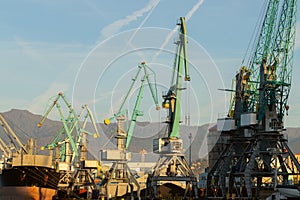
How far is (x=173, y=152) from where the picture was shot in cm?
8138

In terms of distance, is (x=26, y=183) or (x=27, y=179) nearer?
(x=26, y=183)

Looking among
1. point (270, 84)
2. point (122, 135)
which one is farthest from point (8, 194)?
point (270, 84)

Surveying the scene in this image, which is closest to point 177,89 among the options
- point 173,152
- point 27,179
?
point 173,152

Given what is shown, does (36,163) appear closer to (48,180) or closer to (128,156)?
(48,180)

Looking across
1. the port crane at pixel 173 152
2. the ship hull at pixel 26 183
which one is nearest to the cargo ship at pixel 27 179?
the ship hull at pixel 26 183

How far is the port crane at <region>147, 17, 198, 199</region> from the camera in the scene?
80438 millimetres

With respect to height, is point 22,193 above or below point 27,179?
below

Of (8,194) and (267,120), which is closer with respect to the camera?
(267,120)

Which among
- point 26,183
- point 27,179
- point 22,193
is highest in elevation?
point 27,179

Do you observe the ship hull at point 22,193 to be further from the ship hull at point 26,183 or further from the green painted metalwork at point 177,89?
the green painted metalwork at point 177,89

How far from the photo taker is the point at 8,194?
90375mm

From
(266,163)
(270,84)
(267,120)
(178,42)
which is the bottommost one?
(266,163)

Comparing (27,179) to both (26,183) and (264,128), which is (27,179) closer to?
(26,183)

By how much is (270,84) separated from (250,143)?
1092cm
